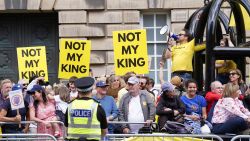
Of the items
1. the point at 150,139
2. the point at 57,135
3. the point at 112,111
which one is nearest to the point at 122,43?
the point at 112,111

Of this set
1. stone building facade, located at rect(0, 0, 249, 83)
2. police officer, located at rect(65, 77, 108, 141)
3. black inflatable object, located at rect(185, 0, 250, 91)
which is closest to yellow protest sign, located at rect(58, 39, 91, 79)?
black inflatable object, located at rect(185, 0, 250, 91)

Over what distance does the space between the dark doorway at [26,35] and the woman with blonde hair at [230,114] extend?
10.6 meters

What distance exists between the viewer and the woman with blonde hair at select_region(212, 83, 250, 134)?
14.1 meters

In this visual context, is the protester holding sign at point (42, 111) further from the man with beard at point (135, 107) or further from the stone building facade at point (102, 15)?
the stone building facade at point (102, 15)

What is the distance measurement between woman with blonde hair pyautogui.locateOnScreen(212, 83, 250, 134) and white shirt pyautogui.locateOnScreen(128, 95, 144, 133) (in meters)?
1.56

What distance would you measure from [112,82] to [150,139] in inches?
192

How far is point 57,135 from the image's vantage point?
14883mm

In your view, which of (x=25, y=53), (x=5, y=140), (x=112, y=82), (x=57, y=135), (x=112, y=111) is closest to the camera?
(x=5, y=140)

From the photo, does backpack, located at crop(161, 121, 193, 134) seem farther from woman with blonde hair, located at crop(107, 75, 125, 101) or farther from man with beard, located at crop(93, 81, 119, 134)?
woman with blonde hair, located at crop(107, 75, 125, 101)

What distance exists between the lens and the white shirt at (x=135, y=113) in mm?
15516

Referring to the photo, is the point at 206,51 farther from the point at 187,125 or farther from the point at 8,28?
the point at 8,28

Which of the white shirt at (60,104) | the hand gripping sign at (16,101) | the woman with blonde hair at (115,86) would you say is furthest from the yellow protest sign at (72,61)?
the hand gripping sign at (16,101)

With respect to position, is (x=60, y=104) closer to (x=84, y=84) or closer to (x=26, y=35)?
(x=84, y=84)

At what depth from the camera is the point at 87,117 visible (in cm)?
1233
